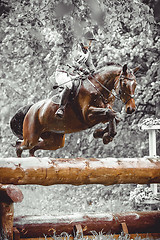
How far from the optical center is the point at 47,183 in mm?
3598

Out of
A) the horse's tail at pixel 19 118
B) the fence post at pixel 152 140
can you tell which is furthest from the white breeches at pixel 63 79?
the fence post at pixel 152 140

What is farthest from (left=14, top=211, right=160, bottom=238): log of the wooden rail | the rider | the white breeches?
the white breeches

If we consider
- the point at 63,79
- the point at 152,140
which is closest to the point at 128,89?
the point at 63,79

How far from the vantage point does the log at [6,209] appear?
3020 millimetres

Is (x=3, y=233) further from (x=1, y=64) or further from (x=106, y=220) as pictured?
(x=1, y=64)

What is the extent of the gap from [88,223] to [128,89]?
150 centimetres

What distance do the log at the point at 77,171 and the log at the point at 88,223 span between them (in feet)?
1.35

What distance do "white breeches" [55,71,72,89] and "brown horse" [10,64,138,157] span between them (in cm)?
16

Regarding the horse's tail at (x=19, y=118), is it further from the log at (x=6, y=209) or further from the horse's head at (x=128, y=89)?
the log at (x=6, y=209)

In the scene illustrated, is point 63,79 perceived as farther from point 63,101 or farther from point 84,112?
point 84,112

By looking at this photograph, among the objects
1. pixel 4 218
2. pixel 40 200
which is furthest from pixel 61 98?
pixel 40 200

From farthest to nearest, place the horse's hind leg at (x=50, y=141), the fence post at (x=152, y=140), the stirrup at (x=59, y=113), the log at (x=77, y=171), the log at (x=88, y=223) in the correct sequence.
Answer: the fence post at (x=152, y=140) → the horse's hind leg at (x=50, y=141) → the stirrup at (x=59, y=113) → the log at (x=88, y=223) → the log at (x=77, y=171)

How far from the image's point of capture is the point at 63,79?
4793 millimetres

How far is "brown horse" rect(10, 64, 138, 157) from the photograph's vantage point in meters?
4.36
